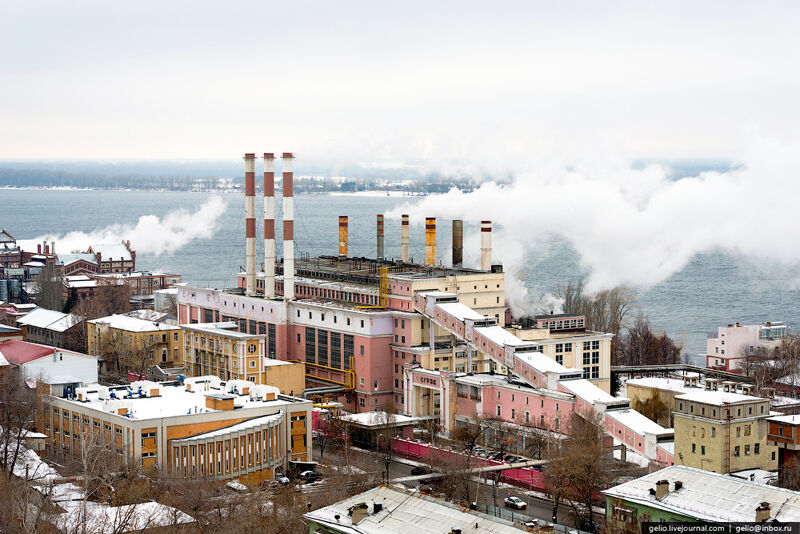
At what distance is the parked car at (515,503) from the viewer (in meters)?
26.7

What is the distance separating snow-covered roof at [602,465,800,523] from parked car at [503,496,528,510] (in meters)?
4.32

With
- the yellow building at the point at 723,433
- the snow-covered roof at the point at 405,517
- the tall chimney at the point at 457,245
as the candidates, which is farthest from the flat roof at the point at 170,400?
the tall chimney at the point at 457,245

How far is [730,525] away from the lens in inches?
775

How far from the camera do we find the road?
2653 cm

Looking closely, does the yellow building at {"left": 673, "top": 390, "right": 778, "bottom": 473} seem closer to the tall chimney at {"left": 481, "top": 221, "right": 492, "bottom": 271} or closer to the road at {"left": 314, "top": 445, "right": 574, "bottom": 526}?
the road at {"left": 314, "top": 445, "right": 574, "bottom": 526}

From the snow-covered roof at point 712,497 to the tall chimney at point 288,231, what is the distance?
20728 mm

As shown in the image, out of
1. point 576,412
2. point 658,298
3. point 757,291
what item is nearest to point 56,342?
point 576,412

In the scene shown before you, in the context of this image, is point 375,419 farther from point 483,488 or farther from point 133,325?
point 133,325

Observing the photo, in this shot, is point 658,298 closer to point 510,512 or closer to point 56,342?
point 56,342

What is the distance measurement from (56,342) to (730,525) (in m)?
33.9

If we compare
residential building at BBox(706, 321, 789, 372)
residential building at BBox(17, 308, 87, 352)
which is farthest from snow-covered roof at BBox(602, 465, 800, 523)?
residential building at BBox(17, 308, 87, 352)

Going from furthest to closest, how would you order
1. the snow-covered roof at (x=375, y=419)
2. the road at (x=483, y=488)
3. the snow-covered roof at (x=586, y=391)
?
the snow-covered roof at (x=375, y=419)
the snow-covered roof at (x=586, y=391)
the road at (x=483, y=488)

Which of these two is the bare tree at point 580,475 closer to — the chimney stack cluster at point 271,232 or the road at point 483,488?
the road at point 483,488

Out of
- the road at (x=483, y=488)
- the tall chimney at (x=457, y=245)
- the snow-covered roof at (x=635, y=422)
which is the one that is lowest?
the road at (x=483, y=488)
